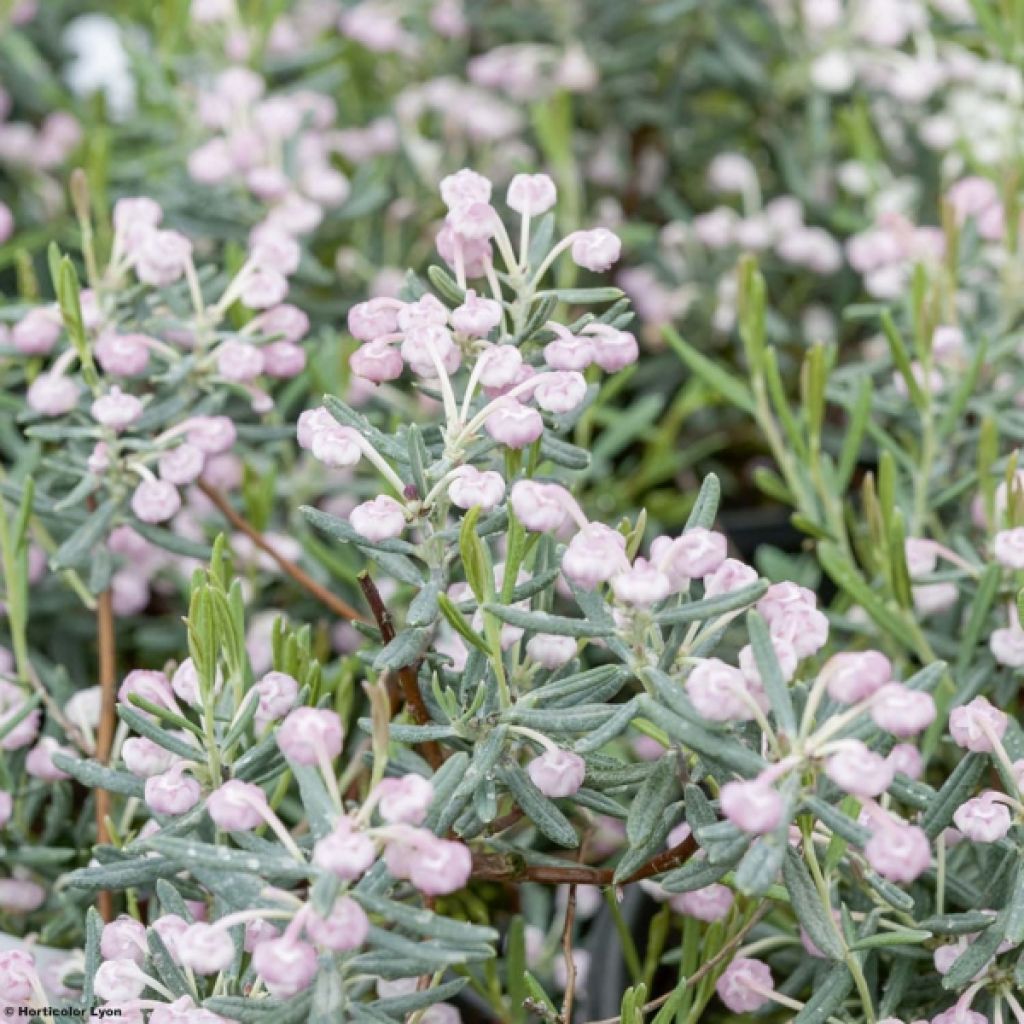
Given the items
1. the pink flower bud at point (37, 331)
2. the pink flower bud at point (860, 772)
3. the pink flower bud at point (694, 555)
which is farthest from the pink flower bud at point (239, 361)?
the pink flower bud at point (860, 772)

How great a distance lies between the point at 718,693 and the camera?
520 millimetres

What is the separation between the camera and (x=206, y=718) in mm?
607

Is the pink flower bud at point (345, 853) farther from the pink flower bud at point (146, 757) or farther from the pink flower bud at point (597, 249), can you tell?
the pink flower bud at point (597, 249)

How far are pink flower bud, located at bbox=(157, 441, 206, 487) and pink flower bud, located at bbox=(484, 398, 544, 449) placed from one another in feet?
0.71

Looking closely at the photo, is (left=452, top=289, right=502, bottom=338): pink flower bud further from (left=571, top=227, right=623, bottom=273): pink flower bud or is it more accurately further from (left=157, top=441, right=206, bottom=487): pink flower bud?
(left=157, top=441, right=206, bottom=487): pink flower bud

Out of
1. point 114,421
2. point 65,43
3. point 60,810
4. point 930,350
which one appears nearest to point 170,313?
point 114,421

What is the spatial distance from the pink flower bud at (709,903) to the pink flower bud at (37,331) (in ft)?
1.48

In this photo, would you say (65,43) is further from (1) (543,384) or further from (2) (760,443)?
(1) (543,384)

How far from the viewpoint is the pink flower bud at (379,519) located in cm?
59

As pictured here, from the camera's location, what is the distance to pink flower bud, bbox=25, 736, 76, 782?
0.74 m

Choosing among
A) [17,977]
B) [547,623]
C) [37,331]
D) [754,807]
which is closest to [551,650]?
[547,623]

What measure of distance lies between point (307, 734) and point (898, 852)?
0.20 m

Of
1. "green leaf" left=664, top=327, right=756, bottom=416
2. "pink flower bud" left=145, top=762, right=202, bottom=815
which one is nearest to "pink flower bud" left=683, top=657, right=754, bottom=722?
"pink flower bud" left=145, top=762, right=202, bottom=815

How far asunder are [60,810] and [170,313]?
28 cm
